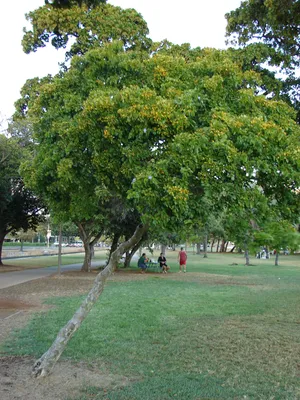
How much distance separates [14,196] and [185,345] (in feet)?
73.5

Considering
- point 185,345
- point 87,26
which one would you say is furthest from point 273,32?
point 185,345

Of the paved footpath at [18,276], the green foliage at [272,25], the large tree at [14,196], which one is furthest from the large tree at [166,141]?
the large tree at [14,196]

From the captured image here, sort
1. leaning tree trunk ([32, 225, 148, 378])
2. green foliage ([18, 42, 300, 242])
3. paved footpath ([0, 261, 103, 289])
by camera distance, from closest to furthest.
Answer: green foliage ([18, 42, 300, 242]) < leaning tree trunk ([32, 225, 148, 378]) < paved footpath ([0, 261, 103, 289])

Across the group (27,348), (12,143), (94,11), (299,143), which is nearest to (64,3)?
(94,11)

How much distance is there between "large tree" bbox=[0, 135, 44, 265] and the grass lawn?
13.0 metres

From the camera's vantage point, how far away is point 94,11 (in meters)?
10.6

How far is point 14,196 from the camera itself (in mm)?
27500

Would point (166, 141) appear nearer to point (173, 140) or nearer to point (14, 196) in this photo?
point (173, 140)

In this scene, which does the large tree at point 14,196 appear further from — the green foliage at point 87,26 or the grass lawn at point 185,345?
the grass lawn at point 185,345

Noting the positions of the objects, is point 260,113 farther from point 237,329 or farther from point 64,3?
point 64,3

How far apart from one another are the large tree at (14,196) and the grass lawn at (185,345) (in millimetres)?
13000

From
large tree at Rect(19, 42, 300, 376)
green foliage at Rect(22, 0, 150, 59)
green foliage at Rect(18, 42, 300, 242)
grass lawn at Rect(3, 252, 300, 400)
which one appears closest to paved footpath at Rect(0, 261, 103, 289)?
grass lawn at Rect(3, 252, 300, 400)

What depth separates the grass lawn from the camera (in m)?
5.20

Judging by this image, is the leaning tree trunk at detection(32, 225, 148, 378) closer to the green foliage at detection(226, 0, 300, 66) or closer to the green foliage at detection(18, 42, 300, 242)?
the green foliage at detection(18, 42, 300, 242)
